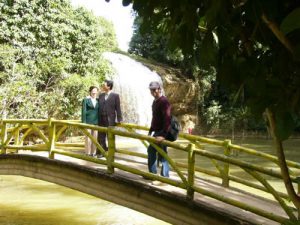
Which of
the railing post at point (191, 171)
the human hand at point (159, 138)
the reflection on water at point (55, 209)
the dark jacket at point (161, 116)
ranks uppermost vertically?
the dark jacket at point (161, 116)

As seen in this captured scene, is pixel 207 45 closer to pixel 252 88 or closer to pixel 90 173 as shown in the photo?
pixel 252 88

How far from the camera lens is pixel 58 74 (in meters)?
16.9

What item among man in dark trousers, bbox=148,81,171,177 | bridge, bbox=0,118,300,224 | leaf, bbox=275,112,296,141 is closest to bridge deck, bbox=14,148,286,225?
bridge, bbox=0,118,300,224

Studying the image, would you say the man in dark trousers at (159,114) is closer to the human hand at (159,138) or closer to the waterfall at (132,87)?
the human hand at (159,138)

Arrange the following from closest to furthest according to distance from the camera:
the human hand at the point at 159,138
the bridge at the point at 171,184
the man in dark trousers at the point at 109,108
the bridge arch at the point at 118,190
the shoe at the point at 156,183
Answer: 1. the bridge at the point at 171,184
2. the bridge arch at the point at 118,190
3. the human hand at the point at 159,138
4. the shoe at the point at 156,183
5. the man in dark trousers at the point at 109,108

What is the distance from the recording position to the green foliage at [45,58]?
15.0 meters

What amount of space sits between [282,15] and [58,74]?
1564cm

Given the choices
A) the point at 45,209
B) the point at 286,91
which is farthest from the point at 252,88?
the point at 45,209

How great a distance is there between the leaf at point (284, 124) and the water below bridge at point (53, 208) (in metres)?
8.22

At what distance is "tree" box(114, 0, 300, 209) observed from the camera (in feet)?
5.84

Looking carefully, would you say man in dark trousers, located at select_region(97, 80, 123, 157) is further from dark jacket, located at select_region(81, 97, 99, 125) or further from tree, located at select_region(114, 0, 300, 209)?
tree, located at select_region(114, 0, 300, 209)

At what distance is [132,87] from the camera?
79.4 feet

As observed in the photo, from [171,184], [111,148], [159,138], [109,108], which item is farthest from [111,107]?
[171,184]

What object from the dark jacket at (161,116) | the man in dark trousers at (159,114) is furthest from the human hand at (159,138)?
the dark jacket at (161,116)
